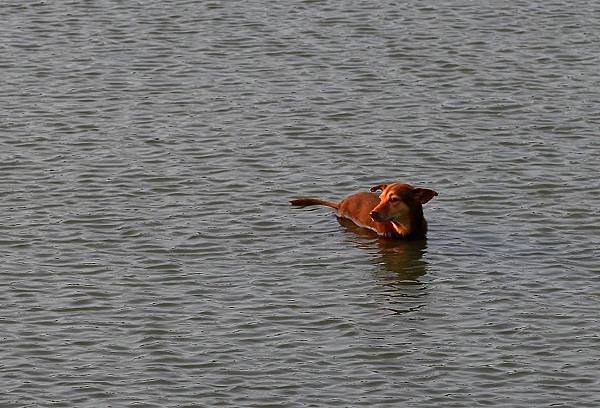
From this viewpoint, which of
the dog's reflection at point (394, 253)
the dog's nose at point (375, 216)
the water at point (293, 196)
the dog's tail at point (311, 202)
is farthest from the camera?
the dog's tail at point (311, 202)

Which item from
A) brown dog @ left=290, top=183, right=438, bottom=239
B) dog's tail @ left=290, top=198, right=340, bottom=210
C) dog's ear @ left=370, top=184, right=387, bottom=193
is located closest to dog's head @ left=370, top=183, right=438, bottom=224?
brown dog @ left=290, top=183, right=438, bottom=239

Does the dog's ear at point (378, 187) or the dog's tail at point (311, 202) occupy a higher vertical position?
the dog's ear at point (378, 187)

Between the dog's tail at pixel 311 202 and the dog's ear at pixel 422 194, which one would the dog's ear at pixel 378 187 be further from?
the dog's tail at pixel 311 202

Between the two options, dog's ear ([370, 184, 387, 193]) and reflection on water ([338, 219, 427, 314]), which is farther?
dog's ear ([370, 184, 387, 193])

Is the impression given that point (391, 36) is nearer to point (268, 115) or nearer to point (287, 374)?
point (268, 115)

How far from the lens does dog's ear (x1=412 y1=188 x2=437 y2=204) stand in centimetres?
1991

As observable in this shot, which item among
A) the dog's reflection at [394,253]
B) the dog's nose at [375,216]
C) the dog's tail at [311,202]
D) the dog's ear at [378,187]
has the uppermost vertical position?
the dog's ear at [378,187]

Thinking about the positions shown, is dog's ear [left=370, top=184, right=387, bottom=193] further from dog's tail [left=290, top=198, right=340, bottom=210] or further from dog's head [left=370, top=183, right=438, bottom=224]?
dog's tail [left=290, top=198, right=340, bottom=210]

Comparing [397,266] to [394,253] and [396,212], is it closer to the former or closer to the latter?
[394,253]

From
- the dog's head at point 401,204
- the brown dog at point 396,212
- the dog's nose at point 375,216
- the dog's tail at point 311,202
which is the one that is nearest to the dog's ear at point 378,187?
the brown dog at point 396,212

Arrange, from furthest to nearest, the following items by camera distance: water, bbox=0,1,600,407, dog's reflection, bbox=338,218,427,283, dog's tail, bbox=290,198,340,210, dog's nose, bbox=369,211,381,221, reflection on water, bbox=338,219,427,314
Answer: dog's tail, bbox=290,198,340,210 < dog's nose, bbox=369,211,381,221 < dog's reflection, bbox=338,218,427,283 < reflection on water, bbox=338,219,427,314 < water, bbox=0,1,600,407

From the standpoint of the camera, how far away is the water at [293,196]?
15938 millimetres

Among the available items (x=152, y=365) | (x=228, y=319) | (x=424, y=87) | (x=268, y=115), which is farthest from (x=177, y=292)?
(x=424, y=87)

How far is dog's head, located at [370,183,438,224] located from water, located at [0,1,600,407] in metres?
0.38
